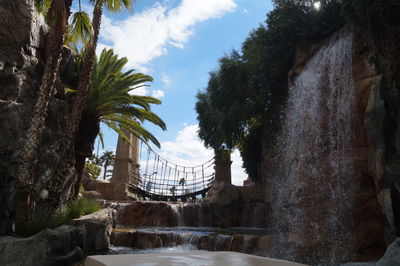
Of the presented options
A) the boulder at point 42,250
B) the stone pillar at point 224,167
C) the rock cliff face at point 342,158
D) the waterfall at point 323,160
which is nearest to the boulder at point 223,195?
the stone pillar at point 224,167

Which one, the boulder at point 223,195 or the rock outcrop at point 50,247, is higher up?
the boulder at point 223,195

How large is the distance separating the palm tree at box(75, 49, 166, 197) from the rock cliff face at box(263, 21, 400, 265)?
604 centimetres

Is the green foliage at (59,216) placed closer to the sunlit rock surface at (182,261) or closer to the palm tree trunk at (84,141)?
the palm tree trunk at (84,141)

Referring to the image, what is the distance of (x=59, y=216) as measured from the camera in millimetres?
8297

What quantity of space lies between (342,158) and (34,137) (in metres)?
8.79

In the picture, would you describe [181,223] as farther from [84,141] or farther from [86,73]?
[86,73]

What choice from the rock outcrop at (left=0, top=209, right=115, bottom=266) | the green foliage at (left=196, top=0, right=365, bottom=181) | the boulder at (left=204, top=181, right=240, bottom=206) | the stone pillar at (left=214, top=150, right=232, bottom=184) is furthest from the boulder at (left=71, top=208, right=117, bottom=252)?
the stone pillar at (left=214, top=150, right=232, bottom=184)

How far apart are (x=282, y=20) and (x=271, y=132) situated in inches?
207

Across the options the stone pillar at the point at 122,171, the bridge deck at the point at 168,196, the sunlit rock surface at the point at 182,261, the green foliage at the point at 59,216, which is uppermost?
the stone pillar at the point at 122,171

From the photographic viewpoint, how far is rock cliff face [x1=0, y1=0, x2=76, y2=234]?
25.5ft

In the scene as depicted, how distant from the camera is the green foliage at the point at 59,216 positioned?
Answer: 7172mm

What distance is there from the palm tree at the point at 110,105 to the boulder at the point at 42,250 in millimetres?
4680

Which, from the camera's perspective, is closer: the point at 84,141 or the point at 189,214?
the point at 84,141

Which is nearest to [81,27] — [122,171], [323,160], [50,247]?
[50,247]
